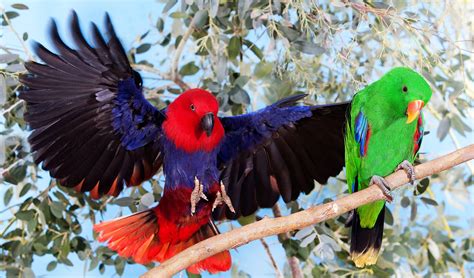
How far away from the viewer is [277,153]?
6.18ft

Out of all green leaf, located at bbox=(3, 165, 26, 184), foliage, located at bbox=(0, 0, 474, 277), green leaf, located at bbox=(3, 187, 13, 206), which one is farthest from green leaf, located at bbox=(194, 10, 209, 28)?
green leaf, located at bbox=(3, 187, 13, 206)

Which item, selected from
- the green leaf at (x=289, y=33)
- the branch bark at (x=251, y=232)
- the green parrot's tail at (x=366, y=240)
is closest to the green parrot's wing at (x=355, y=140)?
the green parrot's tail at (x=366, y=240)

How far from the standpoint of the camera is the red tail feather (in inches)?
71.0

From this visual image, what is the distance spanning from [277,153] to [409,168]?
408 mm

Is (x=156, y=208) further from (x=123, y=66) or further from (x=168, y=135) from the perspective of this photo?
(x=123, y=66)

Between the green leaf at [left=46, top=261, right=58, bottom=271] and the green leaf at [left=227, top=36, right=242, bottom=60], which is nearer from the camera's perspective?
the green leaf at [left=227, top=36, right=242, bottom=60]

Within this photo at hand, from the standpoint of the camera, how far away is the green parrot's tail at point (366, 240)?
1.71 metres

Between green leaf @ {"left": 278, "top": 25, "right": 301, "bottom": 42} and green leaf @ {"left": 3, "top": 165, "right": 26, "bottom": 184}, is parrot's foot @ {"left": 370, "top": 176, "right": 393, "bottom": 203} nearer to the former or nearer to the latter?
green leaf @ {"left": 278, "top": 25, "right": 301, "bottom": 42}

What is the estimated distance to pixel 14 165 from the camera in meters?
2.02

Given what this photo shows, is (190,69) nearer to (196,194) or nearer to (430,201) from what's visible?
(196,194)

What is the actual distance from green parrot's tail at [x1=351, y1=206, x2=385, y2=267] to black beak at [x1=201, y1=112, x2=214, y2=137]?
0.42 m

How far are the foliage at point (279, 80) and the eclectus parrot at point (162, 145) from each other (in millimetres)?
95

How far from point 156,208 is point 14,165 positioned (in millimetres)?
492

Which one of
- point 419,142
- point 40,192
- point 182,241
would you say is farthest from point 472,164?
point 40,192
